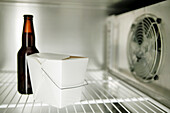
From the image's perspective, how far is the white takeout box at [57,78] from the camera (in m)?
0.51

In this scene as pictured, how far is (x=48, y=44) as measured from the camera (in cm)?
113

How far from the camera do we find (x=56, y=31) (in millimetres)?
1135

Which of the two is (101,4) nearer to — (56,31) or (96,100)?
(56,31)

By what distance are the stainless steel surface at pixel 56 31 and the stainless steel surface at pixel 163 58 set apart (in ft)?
0.38

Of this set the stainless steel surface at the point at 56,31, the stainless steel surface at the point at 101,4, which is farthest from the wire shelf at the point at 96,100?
the stainless steel surface at the point at 101,4

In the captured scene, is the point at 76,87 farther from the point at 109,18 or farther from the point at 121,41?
the point at 109,18

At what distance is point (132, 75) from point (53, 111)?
406 millimetres

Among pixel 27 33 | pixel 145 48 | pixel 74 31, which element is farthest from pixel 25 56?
pixel 74 31

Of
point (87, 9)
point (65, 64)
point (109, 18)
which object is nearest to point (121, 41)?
point (109, 18)

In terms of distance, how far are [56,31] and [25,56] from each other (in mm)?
519

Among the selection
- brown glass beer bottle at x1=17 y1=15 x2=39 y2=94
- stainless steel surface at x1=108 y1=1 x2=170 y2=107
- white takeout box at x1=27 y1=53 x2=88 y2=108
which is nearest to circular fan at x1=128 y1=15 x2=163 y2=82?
stainless steel surface at x1=108 y1=1 x2=170 y2=107

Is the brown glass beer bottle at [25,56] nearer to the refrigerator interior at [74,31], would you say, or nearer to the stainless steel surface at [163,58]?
the refrigerator interior at [74,31]

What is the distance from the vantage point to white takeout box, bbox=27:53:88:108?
0.51 meters

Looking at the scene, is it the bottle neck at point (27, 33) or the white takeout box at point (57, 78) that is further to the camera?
the bottle neck at point (27, 33)
